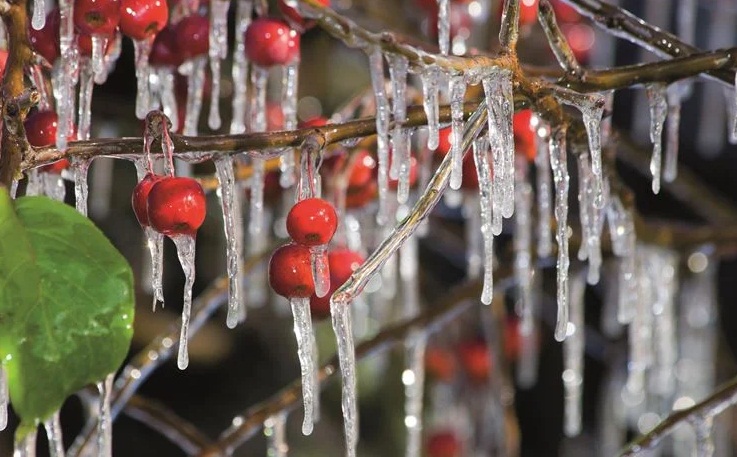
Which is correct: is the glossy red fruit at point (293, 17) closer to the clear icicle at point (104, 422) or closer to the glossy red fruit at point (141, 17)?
the glossy red fruit at point (141, 17)

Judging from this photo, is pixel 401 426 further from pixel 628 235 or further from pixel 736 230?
pixel 628 235

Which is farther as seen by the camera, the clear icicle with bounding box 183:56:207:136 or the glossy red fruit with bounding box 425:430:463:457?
the glossy red fruit with bounding box 425:430:463:457

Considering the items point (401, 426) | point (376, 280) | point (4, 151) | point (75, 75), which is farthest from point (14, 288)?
point (401, 426)

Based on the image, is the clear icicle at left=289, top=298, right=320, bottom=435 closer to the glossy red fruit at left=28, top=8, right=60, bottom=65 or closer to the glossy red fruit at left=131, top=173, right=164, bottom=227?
the glossy red fruit at left=131, top=173, right=164, bottom=227

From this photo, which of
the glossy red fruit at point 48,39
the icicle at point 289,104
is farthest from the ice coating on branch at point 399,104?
the glossy red fruit at point 48,39

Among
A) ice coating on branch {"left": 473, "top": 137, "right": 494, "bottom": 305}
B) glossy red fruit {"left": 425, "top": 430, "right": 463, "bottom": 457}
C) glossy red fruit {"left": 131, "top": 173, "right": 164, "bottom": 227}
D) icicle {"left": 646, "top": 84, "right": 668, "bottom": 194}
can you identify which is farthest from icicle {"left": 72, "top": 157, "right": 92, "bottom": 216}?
glossy red fruit {"left": 425, "top": 430, "right": 463, "bottom": 457}

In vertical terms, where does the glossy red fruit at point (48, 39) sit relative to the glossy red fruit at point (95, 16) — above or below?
below
